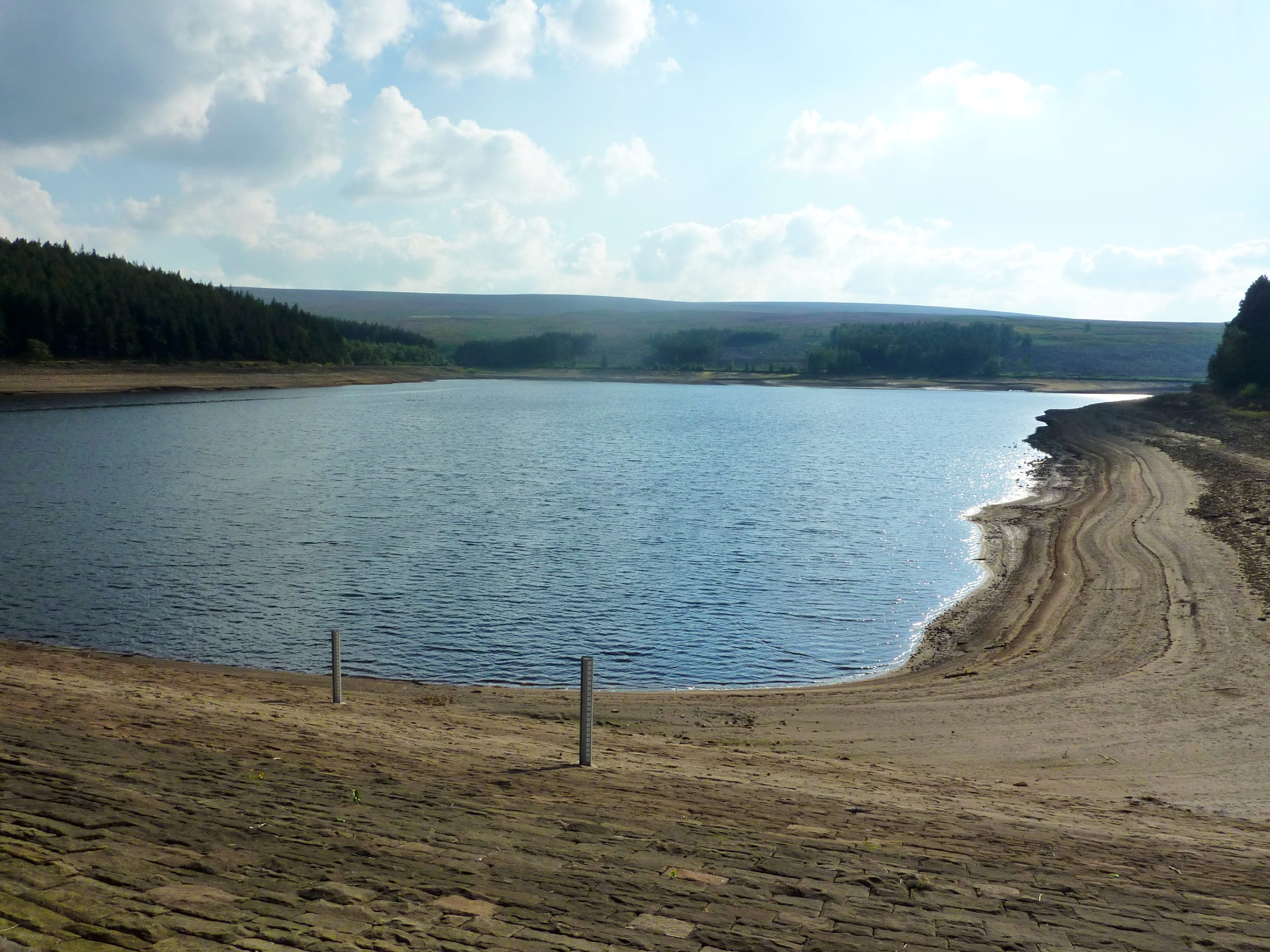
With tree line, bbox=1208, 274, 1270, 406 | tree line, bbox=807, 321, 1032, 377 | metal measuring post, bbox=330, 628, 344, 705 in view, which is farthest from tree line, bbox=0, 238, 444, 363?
tree line, bbox=1208, 274, 1270, 406

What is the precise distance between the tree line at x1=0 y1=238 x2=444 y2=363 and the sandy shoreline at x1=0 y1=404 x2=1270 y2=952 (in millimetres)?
98857

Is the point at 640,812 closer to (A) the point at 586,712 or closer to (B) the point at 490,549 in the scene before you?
(A) the point at 586,712

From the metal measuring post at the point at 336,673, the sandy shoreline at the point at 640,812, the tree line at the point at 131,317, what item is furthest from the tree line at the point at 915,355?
the metal measuring post at the point at 336,673

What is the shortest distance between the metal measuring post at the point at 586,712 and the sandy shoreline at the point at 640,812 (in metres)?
0.22

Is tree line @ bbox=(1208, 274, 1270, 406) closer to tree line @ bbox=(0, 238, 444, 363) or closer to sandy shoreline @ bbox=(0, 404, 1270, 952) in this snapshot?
sandy shoreline @ bbox=(0, 404, 1270, 952)

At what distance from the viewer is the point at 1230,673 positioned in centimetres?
1495

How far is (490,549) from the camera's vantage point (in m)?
27.2

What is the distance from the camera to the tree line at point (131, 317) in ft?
321

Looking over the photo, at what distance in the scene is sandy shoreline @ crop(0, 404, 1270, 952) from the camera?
539 centimetres

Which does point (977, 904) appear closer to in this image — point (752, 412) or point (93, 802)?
point (93, 802)

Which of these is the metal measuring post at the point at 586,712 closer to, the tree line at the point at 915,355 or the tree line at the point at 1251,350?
the tree line at the point at 1251,350

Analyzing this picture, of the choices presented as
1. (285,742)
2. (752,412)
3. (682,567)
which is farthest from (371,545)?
(752,412)

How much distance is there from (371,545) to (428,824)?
69.4 ft

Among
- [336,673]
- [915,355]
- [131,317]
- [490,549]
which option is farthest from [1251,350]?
[131,317]
